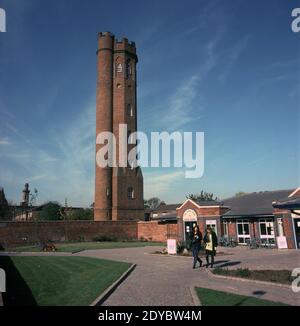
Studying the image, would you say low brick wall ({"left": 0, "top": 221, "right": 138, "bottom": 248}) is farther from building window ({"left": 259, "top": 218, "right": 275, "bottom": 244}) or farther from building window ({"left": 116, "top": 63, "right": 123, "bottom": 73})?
building window ({"left": 116, "top": 63, "right": 123, "bottom": 73})

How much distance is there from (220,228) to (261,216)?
191 inches

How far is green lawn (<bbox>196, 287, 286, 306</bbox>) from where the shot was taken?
7.55 meters

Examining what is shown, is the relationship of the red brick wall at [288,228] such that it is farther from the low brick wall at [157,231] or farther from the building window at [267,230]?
the low brick wall at [157,231]

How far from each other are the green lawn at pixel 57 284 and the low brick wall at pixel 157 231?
23.3m

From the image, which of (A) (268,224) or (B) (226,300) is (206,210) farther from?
(B) (226,300)

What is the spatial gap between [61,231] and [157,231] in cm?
1166

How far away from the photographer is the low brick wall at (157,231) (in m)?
37.4

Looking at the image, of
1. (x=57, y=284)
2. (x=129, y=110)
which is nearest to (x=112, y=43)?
(x=129, y=110)

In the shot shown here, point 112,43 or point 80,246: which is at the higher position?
point 112,43

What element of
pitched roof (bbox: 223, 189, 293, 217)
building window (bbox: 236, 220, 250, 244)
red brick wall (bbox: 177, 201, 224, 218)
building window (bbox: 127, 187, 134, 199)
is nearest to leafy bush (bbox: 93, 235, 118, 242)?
building window (bbox: 127, 187, 134, 199)

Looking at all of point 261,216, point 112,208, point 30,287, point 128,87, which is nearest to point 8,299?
point 30,287

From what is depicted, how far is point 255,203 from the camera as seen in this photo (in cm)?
3041
